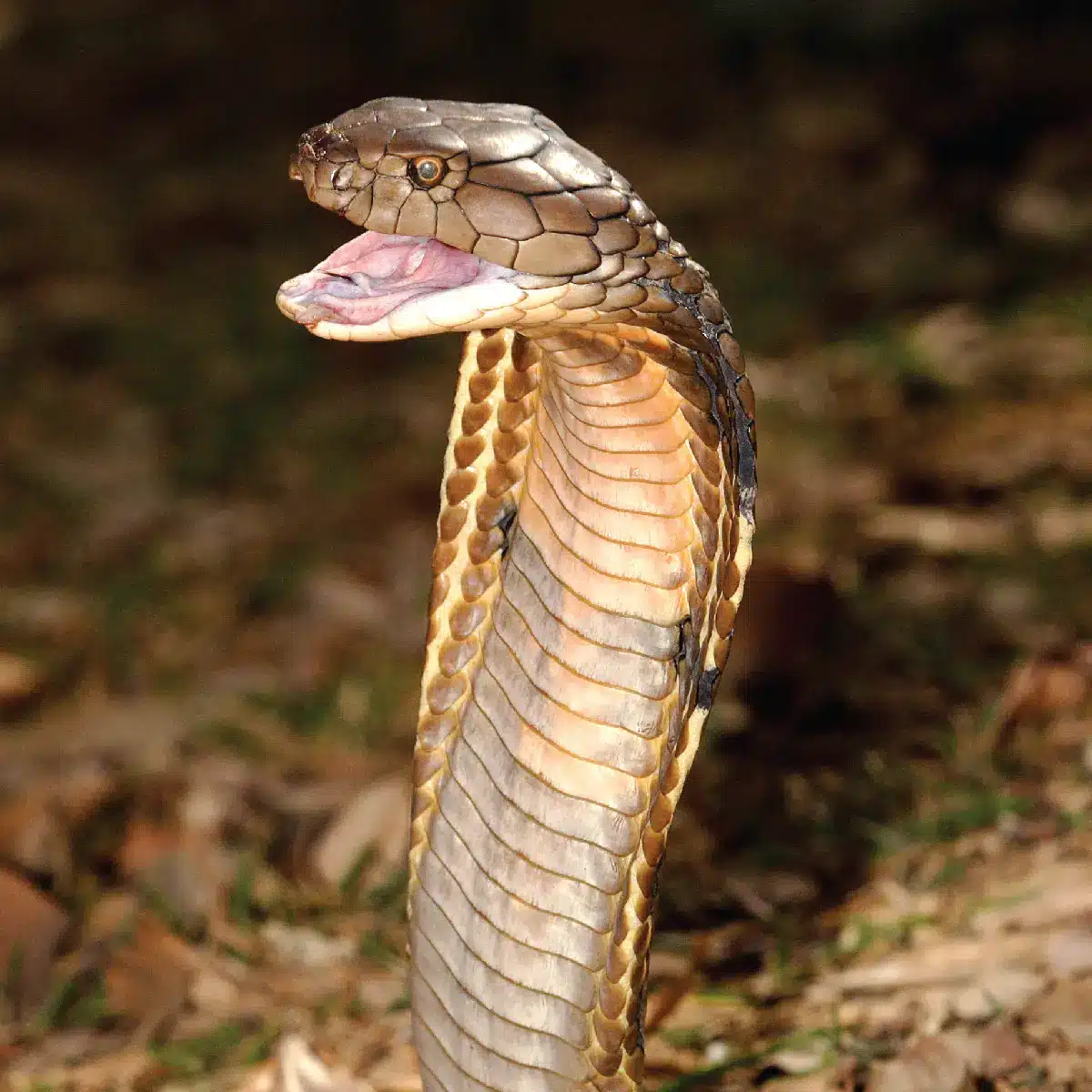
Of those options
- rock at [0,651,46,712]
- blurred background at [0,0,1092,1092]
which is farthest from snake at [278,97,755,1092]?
rock at [0,651,46,712]

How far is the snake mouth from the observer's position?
5.76ft

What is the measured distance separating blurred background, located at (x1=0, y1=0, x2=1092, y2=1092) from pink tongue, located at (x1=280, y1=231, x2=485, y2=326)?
1.24m

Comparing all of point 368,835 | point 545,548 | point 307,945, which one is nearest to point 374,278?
point 545,548

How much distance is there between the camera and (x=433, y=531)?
190 inches

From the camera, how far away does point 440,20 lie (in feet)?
28.5

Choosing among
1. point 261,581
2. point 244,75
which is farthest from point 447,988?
point 244,75

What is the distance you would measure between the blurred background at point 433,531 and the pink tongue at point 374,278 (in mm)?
1244

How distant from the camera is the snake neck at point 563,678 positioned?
189 centimetres

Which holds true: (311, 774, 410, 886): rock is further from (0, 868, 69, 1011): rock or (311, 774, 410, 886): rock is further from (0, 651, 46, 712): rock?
(0, 651, 46, 712): rock

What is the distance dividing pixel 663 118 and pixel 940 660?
4.51 metres

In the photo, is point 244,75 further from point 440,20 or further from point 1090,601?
point 1090,601

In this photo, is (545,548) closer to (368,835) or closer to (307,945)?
(307,945)

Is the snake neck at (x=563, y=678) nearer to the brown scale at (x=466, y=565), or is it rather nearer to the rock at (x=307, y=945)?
the brown scale at (x=466, y=565)

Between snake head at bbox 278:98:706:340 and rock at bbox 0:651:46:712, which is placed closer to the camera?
snake head at bbox 278:98:706:340
